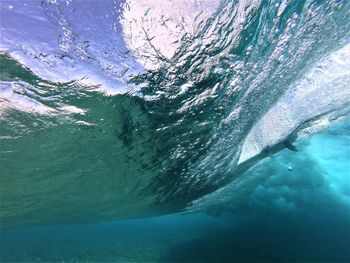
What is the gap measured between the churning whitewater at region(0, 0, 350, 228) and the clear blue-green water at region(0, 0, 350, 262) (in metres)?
0.04

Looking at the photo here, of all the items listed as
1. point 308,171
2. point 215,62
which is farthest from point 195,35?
point 308,171

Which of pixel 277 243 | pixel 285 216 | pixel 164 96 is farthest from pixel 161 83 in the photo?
pixel 277 243

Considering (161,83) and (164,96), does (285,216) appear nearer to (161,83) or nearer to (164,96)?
(164,96)

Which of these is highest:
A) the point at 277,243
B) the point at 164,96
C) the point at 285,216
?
the point at 164,96

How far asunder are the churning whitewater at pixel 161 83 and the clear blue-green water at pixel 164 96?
0.04m

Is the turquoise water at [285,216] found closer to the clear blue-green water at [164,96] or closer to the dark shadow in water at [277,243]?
the dark shadow in water at [277,243]

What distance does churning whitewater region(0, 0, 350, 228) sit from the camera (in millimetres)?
5297

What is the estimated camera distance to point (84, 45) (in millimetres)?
5746

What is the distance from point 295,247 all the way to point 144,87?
35.3 meters

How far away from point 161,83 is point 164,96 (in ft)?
2.38

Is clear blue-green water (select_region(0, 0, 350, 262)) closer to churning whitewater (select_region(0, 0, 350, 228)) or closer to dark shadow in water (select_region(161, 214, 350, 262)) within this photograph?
churning whitewater (select_region(0, 0, 350, 228))

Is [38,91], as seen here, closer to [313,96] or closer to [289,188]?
[313,96]

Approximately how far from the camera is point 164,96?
26.8 ft

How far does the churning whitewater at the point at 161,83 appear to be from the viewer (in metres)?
5.30
